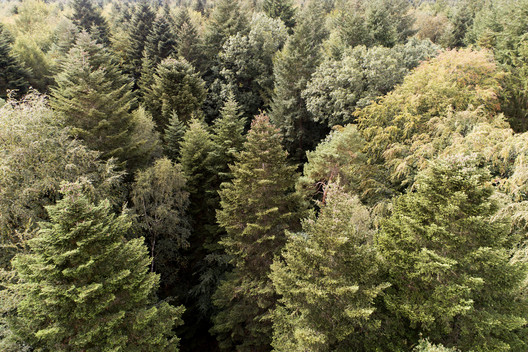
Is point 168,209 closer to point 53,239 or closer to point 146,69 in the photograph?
point 53,239

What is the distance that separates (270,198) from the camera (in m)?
15.3

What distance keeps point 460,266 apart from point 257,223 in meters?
9.26

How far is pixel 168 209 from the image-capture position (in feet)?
55.1

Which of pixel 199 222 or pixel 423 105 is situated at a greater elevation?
pixel 423 105

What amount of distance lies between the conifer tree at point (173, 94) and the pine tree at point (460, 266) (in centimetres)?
2126

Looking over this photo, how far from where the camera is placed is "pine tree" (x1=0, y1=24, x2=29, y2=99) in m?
25.5

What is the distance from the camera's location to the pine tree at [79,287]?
8875 millimetres

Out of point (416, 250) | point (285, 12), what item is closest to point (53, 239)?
point (416, 250)

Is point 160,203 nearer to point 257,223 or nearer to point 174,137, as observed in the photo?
point 257,223

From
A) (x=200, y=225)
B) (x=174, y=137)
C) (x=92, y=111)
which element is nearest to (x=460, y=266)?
(x=200, y=225)

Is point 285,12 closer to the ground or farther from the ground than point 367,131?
farther from the ground

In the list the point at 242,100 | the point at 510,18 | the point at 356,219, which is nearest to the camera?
the point at 356,219

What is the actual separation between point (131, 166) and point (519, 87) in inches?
1274

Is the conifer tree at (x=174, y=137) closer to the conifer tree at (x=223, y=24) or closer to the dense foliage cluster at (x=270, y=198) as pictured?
the dense foliage cluster at (x=270, y=198)
